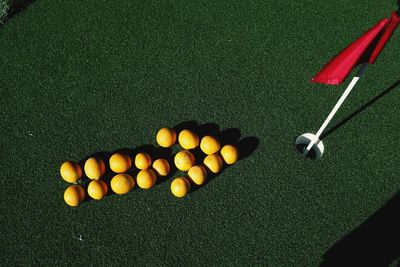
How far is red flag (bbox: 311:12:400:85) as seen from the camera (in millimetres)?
2613

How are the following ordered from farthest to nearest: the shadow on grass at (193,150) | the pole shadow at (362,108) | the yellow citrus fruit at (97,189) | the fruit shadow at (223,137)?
the pole shadow at (362,108) → the fruit shadow at (223,137) → the shadow on grass at (193,150) → the yellow citrus fruit at (97,189)

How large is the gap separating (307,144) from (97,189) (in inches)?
99.7

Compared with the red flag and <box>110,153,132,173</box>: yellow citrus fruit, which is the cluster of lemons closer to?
<box>110,153,132,173</box>: yellow citrus fruit

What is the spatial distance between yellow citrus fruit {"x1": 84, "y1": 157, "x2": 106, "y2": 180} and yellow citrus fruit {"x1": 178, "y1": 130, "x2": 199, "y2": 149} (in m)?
0.92

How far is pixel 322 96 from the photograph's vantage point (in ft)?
15.1

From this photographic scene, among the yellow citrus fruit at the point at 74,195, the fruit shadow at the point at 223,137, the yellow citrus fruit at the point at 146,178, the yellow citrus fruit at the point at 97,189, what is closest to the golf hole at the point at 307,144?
the fruit shadow at the point at 223,137

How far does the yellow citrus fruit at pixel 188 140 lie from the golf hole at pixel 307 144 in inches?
50.4

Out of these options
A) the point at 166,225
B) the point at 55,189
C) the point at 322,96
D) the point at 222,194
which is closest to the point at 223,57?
the point at 322,96

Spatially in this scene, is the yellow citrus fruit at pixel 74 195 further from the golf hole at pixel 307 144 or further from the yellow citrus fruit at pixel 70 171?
the golf hole at pixel 307 144

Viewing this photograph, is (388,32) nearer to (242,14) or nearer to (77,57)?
(242,14)

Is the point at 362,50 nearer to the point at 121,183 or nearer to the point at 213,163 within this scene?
the point at 213,163

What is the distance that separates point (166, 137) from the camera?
3982 millimetres

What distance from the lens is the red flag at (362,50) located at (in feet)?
8.57

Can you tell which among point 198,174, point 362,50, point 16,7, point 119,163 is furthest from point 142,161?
→ point 16,7
